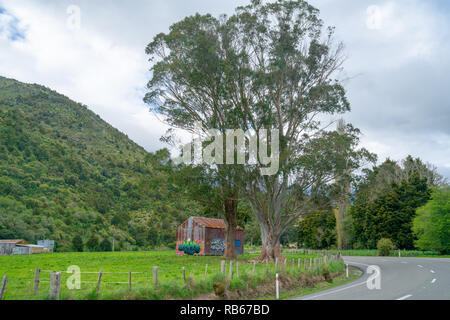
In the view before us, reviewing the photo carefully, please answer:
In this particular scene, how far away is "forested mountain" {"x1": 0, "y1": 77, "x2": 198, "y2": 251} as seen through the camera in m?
67.1

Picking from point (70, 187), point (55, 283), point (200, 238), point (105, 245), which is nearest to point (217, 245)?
point (200, 238)

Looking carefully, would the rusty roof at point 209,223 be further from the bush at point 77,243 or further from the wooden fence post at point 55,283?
the wooden fence post at point 55,283

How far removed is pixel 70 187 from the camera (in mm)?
79875

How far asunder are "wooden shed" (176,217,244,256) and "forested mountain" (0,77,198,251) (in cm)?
521

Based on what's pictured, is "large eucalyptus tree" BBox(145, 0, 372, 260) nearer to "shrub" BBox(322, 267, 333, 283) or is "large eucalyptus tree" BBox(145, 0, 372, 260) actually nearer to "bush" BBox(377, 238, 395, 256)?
"shrub" BBox(322, 267, 333, 283)

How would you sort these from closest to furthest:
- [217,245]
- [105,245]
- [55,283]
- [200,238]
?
[55,283]
[200,238]
[217,245]
[105,245]

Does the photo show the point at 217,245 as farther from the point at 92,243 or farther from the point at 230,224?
the point at 92,243

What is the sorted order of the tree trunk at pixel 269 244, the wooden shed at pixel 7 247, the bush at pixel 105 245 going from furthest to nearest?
the bush at pixel 105 245 → the wooden shed at pixel 7 247 → the tree trunk at pixel 269 244

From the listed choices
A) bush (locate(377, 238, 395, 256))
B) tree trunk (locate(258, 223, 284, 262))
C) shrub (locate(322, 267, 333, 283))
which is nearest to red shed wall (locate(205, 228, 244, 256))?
tree trunk (locate(258, 223, 284, 262))

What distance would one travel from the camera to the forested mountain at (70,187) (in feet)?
220

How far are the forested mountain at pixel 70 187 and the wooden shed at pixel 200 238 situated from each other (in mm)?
5212

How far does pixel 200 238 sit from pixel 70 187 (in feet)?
136

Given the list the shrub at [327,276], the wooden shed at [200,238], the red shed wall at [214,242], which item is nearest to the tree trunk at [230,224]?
the wooden shed at [200,238]

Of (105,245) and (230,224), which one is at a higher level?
(230,224)
